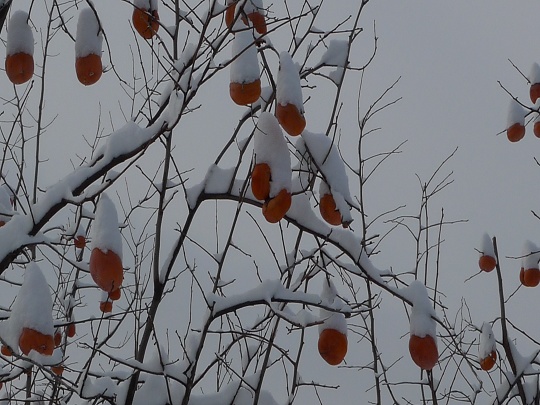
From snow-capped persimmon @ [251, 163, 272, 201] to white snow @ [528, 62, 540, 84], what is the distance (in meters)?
4.12

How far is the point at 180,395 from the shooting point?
2.08 metres

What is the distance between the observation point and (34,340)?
1771 mm

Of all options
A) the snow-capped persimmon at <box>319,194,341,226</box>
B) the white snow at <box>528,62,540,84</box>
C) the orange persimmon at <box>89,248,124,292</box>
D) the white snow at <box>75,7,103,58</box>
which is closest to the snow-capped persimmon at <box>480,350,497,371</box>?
the snow-capped persimmon at <box>319,194,341,226</box>

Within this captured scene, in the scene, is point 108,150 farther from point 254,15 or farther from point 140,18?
point 140,18

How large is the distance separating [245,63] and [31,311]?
96 cm

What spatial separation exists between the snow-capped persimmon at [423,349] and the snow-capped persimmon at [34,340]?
3.61 ft

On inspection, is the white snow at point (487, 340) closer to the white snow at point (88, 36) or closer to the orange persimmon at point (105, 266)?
the orange persimmon at point (105, 266)

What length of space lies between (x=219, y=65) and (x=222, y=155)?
45cm

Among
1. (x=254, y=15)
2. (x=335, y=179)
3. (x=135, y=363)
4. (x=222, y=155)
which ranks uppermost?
(x=254, y=15)

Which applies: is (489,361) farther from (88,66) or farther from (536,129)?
(88,66)

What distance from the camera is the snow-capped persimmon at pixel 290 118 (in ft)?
5.70

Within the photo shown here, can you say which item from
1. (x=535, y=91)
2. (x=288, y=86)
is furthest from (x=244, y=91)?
(x=535, y=91)

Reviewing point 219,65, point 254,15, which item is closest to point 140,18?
point 254,15

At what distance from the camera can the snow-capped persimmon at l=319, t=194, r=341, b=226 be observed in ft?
6.44
